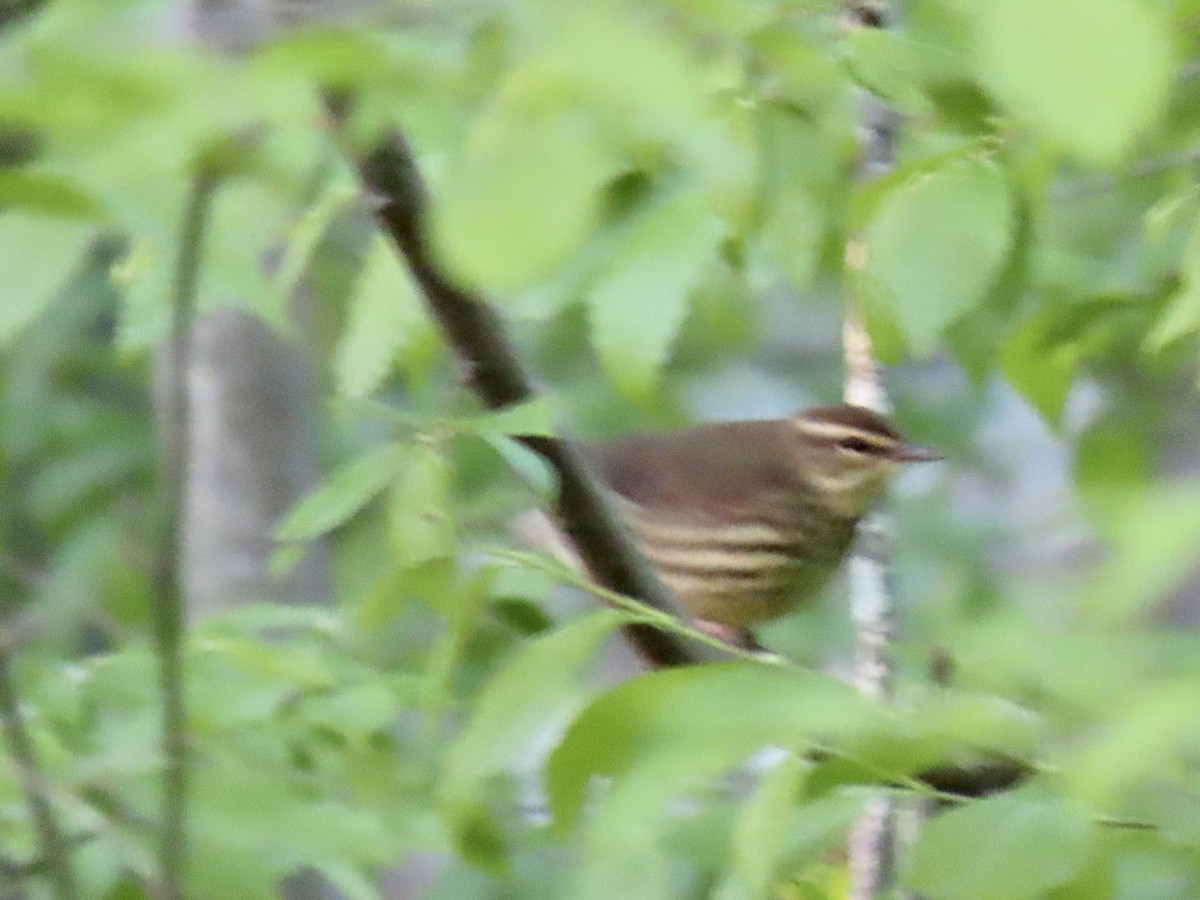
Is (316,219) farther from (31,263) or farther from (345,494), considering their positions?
(31,263)

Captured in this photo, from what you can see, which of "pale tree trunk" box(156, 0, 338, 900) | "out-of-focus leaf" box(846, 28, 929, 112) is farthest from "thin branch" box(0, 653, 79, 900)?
"pale tree trunk" box(156, 0, 338, 900)

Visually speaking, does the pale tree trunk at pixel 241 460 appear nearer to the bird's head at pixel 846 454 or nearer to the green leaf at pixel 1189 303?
the bird's head at pixel 846 454

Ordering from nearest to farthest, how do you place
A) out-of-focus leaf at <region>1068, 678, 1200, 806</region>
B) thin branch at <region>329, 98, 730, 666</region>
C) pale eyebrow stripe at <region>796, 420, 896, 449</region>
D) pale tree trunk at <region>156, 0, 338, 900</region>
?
1. out-of-focus leaf at <region>1068, 678, 1200, 806</region>
2. thin branch at <region>329, 98, 730, 666</region>
3. pale tree trunk at <region>156, 0, 338, 900</region>
4. pale eyebrow stripe at <region>796, 420, 896, 449</region>

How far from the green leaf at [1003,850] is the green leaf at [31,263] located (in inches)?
21.9

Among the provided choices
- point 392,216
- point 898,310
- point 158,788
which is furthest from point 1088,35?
point 158,788

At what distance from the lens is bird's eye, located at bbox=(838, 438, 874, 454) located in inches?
112

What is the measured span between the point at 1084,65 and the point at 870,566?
3.88ft

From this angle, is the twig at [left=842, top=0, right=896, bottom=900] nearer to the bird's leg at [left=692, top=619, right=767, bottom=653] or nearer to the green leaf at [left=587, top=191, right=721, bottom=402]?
the green leaf at [left=587, top=191, right=721, bottom=402]

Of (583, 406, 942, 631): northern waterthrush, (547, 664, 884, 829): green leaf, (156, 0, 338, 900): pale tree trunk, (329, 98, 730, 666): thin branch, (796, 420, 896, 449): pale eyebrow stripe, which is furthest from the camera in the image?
(583, 406, 942, 631): northern waterthrush

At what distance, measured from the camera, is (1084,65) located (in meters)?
0.68

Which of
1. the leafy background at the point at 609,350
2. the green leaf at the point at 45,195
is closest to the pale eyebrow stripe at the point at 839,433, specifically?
the leafy background at the point at 609,350

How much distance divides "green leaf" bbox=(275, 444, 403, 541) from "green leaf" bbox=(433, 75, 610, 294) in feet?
1.87

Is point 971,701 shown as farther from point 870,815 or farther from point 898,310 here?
point 870,815

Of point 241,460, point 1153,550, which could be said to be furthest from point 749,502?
point 1153,550
